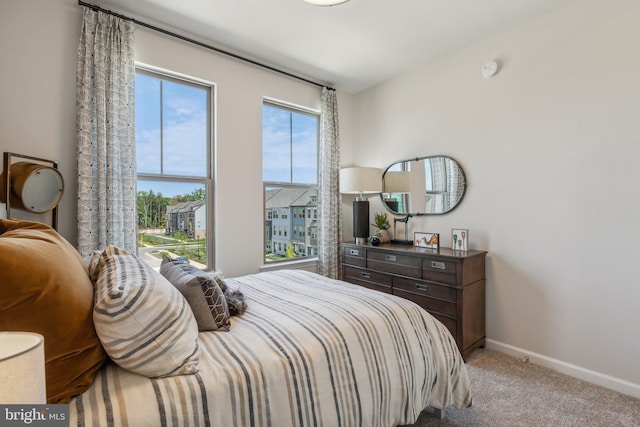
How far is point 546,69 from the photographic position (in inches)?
98.5

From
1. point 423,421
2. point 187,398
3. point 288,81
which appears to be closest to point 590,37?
point 288,81

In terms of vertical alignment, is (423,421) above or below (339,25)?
below

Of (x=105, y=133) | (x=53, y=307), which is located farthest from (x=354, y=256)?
(x=53, y=307)

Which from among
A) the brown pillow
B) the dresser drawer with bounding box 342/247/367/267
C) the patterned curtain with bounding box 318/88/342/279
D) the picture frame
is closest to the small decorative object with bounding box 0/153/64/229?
the brown pillow

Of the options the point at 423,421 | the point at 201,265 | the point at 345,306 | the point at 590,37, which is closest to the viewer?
the point at 345,306

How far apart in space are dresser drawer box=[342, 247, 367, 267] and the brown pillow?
2.63 meters

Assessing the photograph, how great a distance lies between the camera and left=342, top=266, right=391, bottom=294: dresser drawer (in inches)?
123

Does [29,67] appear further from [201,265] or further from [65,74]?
[201,265]

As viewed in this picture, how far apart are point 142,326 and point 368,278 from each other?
258cm

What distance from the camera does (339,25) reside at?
263cm

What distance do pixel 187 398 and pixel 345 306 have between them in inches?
33.7

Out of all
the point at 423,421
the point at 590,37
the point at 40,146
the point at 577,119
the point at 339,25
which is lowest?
the point at 423,421

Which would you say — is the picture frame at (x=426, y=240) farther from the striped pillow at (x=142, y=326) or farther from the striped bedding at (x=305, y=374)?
the striped pillow at (x=142, y=326)

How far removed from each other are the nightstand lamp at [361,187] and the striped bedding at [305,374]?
5.27ft
